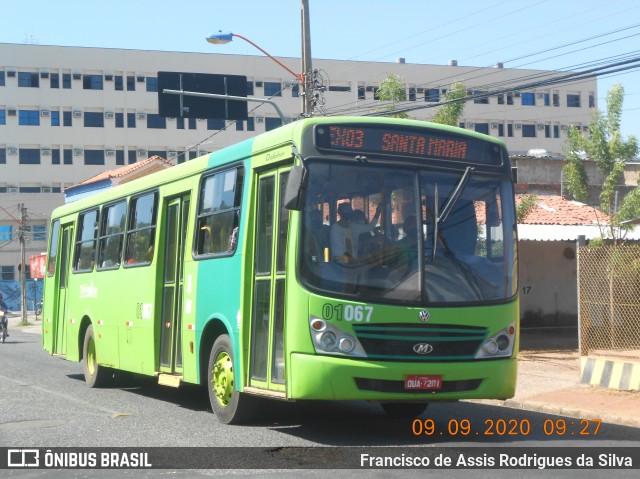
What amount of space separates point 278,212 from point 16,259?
6960cm

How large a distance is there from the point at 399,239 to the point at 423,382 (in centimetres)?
144

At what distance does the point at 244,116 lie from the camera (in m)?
36.4

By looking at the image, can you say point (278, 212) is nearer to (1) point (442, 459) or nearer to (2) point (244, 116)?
(1) point (442, 459)

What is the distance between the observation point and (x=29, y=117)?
77.8 meters

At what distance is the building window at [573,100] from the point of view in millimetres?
90875

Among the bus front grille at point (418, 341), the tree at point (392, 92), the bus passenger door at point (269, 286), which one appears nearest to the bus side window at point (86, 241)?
the bus passenger door at point (269, 286)

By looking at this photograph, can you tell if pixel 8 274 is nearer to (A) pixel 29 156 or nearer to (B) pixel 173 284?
(A) pixel 29 156

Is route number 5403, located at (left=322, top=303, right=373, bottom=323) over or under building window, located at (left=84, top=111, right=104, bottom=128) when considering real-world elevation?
under

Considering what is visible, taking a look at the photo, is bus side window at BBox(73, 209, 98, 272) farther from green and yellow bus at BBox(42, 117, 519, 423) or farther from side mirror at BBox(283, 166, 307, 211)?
side mirror at BBox(283, 166, 307, 211)

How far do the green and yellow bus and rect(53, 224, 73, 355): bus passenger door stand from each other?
739 centimetres

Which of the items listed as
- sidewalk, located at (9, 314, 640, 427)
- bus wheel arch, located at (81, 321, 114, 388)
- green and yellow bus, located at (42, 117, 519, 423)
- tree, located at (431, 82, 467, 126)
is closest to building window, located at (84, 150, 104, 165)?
tree, located at (431, 82, 467, 126)

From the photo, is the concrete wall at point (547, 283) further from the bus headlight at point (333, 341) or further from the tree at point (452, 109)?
the bus headlight at point (333, 341)

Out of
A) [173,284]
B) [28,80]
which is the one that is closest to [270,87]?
[28,80]

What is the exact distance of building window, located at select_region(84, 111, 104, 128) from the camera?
78.9m
